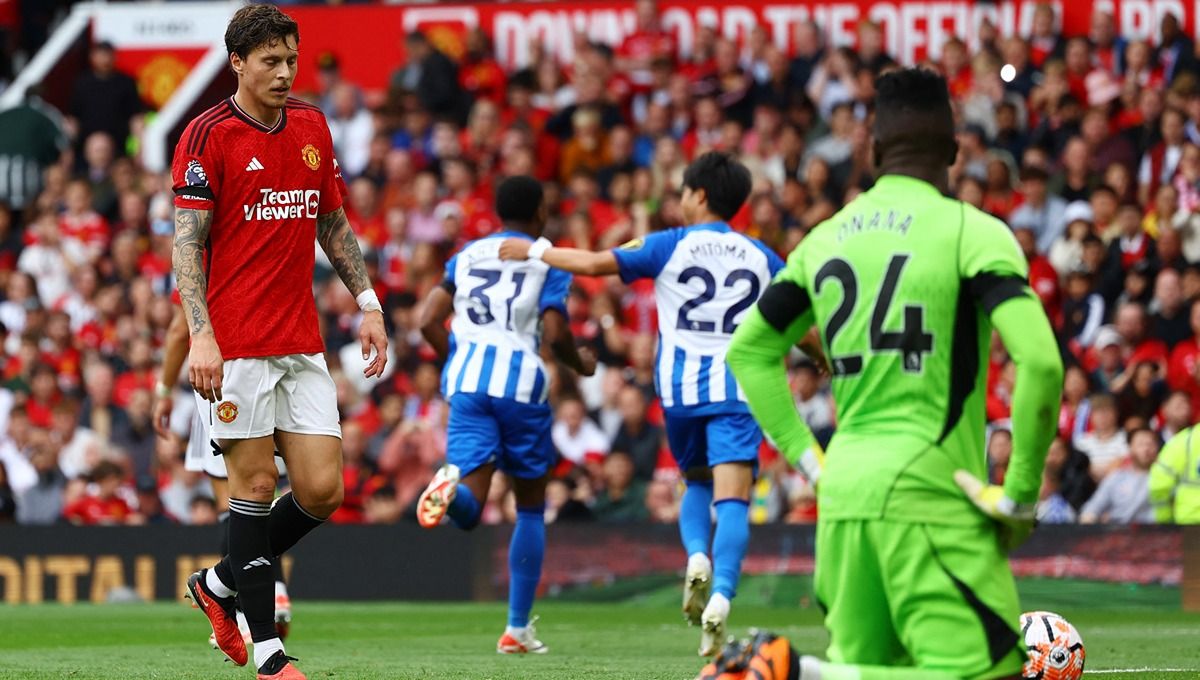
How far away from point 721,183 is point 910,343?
4.46m

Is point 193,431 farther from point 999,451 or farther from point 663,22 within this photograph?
point 663,22

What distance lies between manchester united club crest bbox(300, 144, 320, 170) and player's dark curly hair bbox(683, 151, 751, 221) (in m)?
2.49

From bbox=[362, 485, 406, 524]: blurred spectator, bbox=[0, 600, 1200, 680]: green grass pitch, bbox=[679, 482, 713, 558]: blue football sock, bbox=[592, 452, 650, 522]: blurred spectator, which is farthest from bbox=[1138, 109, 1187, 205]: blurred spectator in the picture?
bbox=[679, 482, 713, 558]: blue football sock

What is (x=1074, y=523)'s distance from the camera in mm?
13758

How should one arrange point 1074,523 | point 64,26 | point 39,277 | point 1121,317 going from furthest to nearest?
point 64,26
point 39,277
point 1121,317
point 1074,523

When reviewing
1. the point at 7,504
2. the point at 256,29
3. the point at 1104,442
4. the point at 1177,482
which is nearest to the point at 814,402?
the point at 1104,442

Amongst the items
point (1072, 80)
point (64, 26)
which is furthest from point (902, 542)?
point (64, 26)

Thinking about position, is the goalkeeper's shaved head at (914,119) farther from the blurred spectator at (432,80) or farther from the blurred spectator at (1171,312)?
the blurred spectator at (432,80)

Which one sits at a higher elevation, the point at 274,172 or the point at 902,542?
the point at 274,172

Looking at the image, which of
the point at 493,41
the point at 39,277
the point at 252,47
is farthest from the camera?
the point at 493,41

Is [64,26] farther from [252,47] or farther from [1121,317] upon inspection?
[252,47]

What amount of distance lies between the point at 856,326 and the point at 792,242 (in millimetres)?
11870

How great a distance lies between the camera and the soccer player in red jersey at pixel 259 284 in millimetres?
7180

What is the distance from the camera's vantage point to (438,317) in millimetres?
10703
